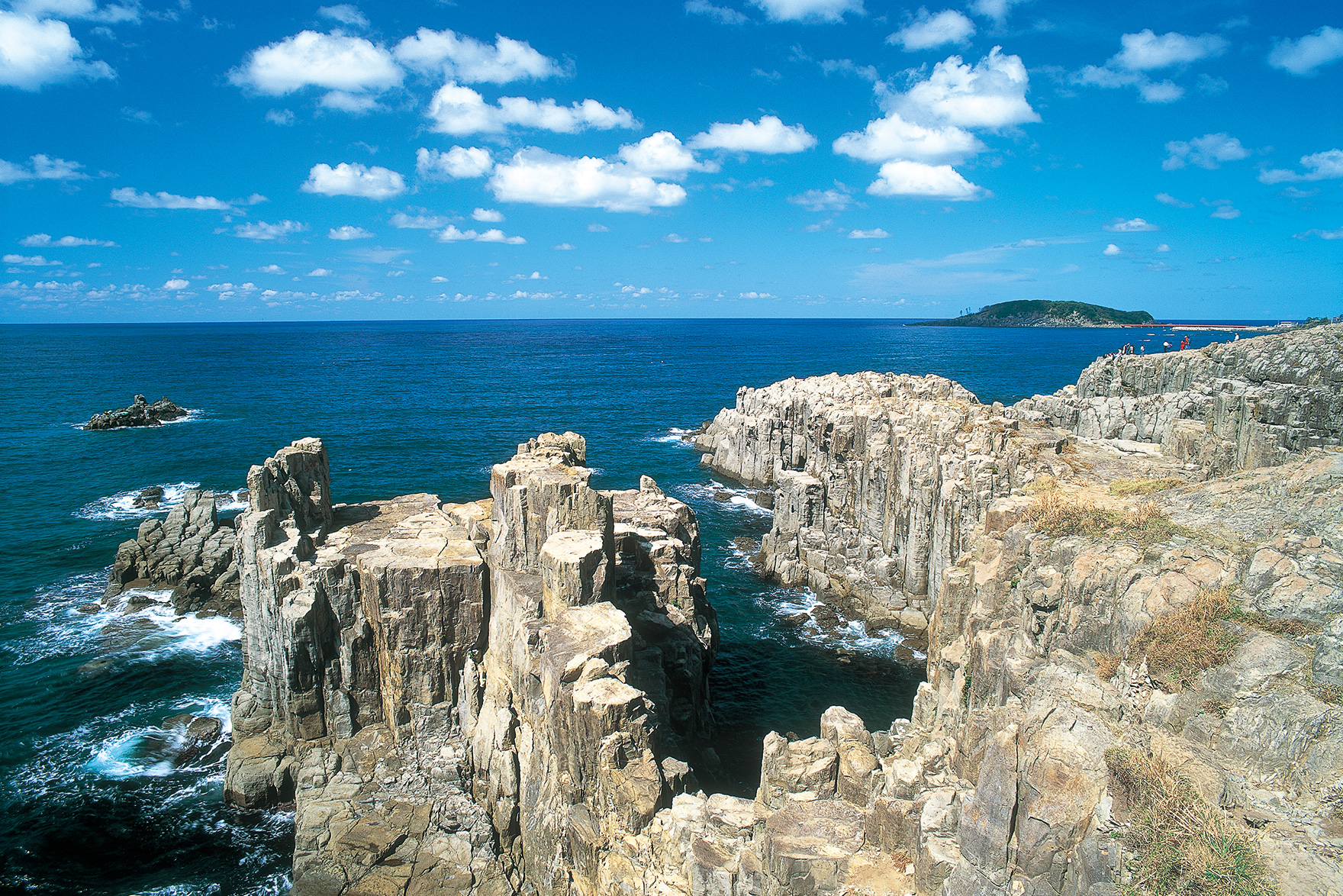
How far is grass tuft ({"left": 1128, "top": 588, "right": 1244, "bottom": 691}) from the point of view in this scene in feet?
53.9

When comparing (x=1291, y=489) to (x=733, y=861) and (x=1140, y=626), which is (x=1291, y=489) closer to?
(x=1140, y=626)

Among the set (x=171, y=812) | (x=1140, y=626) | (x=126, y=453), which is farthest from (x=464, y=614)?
(x=126, y=453)

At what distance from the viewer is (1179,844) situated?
12.3m

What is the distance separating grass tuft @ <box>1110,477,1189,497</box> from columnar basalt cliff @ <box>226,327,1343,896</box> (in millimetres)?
182

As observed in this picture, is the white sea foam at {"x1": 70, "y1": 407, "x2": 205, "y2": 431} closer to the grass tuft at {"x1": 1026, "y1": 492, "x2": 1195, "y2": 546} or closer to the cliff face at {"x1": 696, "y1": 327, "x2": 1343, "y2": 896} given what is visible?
the cliff face at {"x1": 696, "y1": 327, "x2": 1343, "y2": 896}

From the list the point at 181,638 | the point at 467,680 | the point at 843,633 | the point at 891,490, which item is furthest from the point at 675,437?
the point at 467,680

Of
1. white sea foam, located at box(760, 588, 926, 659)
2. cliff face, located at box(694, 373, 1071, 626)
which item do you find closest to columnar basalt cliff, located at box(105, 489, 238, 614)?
white sea foam, located at box(760, 588, 926, 659)

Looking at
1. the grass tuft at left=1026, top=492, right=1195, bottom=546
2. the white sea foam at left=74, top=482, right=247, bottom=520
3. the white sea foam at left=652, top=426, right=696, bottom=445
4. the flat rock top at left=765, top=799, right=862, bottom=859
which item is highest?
the grass tuft at left=1026, top=492, right=1195, bottom=546

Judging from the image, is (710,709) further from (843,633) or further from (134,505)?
(134,505)

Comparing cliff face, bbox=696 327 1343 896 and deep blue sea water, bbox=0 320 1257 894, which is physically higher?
Result: cliff face, bbox=696 327 1343 896

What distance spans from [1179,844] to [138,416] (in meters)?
128

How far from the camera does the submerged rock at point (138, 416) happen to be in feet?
333

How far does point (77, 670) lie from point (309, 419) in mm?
78514

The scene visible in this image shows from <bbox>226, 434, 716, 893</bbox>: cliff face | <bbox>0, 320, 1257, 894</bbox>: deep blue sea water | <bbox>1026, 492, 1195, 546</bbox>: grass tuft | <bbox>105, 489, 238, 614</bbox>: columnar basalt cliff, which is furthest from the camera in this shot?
<bbox>105, 489, 238, 614</bbox>: columnar basalt cliff
